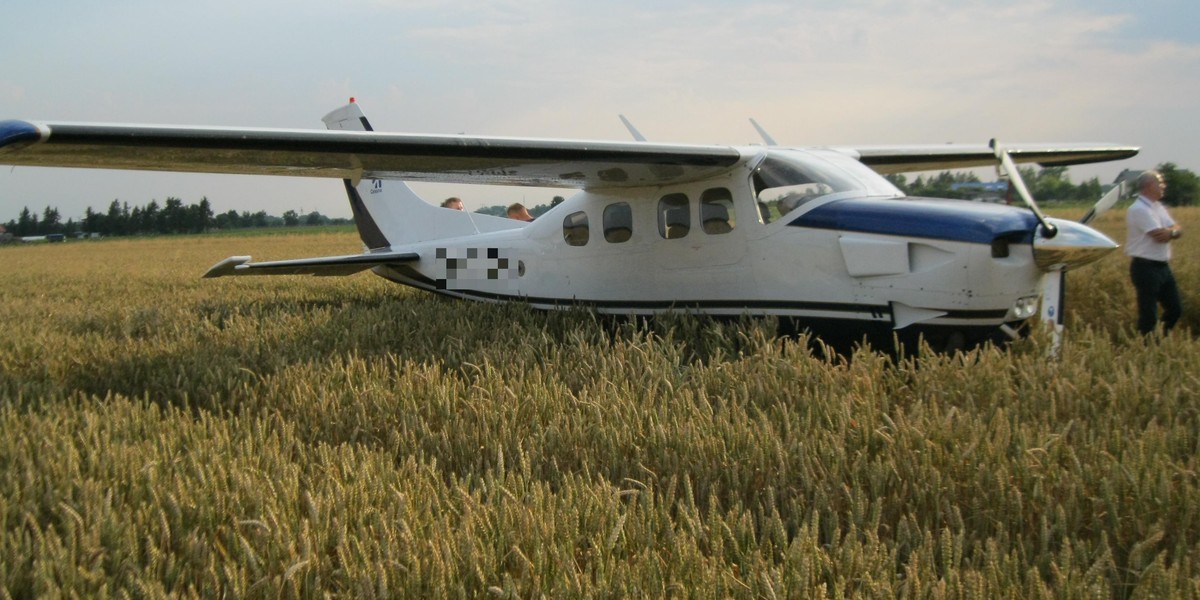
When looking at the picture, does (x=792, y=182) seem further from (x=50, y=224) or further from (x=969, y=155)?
(x=50, y=224)

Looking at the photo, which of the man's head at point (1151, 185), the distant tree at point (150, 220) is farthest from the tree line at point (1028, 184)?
the distant tree at point (150, 220)

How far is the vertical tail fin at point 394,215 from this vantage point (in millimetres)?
10570

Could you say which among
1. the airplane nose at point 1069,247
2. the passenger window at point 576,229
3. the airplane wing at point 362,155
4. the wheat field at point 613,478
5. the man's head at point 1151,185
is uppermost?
the airplane wing at point 362,155

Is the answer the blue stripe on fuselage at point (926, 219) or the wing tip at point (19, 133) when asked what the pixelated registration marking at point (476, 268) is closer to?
the blue stripe on fuselage at point (926, 219)

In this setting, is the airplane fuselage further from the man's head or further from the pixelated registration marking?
the man's head

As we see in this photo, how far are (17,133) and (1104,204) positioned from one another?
7408 millimetres

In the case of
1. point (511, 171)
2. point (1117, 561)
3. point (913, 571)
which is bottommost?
point (1117, 561)

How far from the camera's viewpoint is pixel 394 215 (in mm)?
11570

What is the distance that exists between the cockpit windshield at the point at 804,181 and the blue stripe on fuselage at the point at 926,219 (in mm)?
224

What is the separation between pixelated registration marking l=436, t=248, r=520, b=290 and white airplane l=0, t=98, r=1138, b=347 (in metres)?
0.03

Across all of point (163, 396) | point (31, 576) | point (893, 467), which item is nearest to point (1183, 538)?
point (893, 467)

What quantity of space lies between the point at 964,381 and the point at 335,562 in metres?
3.28

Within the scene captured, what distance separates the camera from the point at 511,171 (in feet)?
Answer: 24.5

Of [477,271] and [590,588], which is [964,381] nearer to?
[590,588]
